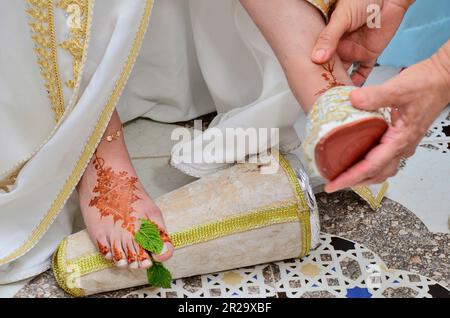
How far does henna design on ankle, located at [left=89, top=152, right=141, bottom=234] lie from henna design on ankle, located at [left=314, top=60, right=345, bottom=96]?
35cm

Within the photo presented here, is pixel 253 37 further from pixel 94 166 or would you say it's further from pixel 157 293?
pixel 157 293

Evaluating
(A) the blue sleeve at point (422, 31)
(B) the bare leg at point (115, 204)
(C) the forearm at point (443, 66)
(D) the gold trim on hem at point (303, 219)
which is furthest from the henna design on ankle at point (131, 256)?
(A) the blue sleeve at point (422, 31)

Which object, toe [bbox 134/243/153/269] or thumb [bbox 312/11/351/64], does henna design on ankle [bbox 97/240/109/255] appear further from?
thumb [bbox 312/11/351/64]

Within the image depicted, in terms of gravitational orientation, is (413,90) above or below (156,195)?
above

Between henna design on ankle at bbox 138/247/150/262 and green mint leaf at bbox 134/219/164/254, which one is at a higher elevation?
green mint leaf at bbox 134/219/164/254

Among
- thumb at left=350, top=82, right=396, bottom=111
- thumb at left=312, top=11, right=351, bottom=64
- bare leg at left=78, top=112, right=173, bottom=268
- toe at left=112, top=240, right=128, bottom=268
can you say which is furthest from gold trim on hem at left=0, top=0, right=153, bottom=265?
thumb at left=350, top=82, right=396, bottom=111

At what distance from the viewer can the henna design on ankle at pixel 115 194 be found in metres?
1.11

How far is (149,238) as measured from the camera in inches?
42.7

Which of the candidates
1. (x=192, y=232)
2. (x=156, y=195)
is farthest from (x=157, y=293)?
(x=156, y=195)

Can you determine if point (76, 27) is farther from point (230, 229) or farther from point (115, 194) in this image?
point (230, 229)

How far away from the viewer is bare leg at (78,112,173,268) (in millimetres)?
1084

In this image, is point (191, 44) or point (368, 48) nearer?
point (368, 48)

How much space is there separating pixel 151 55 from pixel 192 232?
428mm
